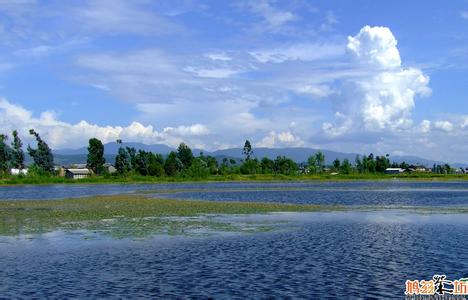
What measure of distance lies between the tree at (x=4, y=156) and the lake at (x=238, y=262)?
150 m

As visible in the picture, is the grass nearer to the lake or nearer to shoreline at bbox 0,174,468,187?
the lake

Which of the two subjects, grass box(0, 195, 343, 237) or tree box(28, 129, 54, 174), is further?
tree box(28, 129, 54, 174)

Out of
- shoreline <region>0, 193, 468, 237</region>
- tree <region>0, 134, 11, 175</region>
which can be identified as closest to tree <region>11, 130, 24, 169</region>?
tree <region>0, 134, 11, 175</region>

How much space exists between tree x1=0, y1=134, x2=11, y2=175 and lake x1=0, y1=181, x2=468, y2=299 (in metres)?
150

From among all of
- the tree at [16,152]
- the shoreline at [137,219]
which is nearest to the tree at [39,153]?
the tree at [16,152]

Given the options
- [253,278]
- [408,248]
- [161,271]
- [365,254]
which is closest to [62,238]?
[161,271]

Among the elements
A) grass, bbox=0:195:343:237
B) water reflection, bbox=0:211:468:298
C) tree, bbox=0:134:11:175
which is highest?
tree, bbox=0:134:11:175

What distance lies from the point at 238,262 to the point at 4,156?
167m

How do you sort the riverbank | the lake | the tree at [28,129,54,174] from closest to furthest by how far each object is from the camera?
the lake
the riverbank
the tree at [28,129,54,174]

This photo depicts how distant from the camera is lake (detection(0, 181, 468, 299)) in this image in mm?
20047

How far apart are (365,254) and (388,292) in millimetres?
8025

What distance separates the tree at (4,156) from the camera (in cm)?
17175

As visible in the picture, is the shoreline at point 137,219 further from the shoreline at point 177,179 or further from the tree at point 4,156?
the tree at point 4,156

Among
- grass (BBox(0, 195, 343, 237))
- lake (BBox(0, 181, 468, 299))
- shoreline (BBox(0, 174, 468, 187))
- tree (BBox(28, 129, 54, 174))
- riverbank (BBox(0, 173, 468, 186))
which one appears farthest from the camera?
tree (BBox(28, 129, 54, 174))
